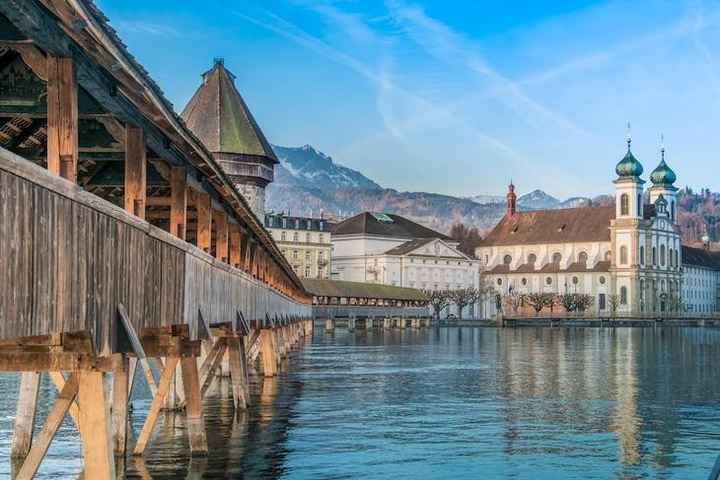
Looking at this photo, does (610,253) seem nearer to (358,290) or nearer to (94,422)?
(358,290)

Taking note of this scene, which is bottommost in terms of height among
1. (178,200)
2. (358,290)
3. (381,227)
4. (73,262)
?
(73,262)

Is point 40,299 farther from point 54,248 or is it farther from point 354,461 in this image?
point 354,461

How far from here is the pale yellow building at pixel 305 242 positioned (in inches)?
5935

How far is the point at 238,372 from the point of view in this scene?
1126 inches

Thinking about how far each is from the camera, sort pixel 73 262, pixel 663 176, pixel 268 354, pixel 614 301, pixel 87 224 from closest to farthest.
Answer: pixel 73 262
pixel 87 224
pixel 268 354
pixel 614 301
pixel 663 176

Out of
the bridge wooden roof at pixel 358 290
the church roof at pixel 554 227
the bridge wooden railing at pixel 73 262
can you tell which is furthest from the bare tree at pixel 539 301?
the bridge wooden railing at pixel 73 262

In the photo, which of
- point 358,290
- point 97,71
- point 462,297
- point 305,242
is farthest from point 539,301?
point 97,71

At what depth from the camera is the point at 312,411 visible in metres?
30.9

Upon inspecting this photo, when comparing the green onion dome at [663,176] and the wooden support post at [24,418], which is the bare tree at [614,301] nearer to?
the green onion dome at [663,176]

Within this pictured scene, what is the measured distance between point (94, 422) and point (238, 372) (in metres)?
16.9

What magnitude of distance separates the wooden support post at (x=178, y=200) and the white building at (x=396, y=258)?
137 m

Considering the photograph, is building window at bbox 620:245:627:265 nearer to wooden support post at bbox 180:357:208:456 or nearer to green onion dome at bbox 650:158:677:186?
green onion dome at bbox 650:158:677:186

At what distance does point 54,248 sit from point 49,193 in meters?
0.47

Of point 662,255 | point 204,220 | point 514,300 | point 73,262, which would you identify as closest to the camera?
point 73,262
